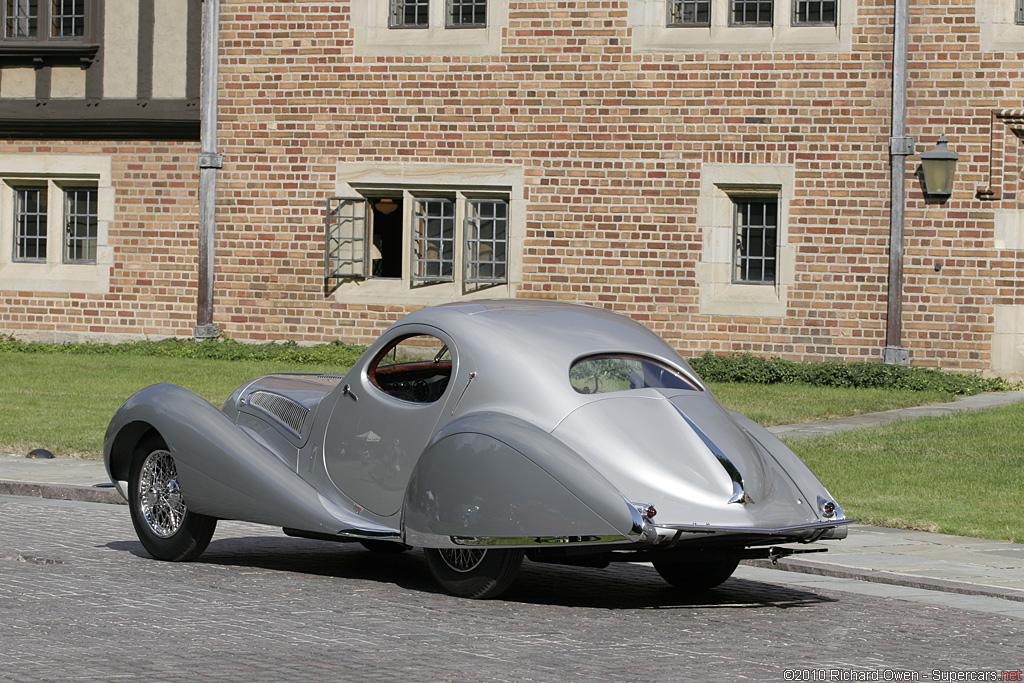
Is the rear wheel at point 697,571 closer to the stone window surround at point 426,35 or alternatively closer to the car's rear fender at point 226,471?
the car's rear fender at point 226,471

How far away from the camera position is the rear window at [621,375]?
7633 mm

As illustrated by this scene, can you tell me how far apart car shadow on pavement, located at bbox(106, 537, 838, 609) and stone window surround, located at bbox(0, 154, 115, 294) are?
→ 1493 cm

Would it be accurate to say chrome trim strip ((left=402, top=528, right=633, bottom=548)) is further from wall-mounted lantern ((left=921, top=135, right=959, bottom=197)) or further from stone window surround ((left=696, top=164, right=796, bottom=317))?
wall-mounted lantern ((left=921, top=135, right=959, bottom=197))

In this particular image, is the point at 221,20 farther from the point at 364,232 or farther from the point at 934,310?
the point at 934,310

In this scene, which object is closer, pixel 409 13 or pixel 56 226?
pixel 409 13

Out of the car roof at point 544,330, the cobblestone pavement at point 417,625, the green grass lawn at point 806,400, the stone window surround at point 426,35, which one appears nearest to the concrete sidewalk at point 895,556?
the cobblestone pavement at point 417,625

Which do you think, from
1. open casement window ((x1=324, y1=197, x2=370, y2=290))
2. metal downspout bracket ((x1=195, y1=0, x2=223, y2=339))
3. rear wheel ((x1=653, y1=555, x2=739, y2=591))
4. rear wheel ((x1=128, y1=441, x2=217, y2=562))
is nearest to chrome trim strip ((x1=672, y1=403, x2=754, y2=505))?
rear wheel ((x1=653, y1=555, x2=739, y2=591))

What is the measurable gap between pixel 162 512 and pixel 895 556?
429cm

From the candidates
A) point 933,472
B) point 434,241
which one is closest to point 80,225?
point 434,241

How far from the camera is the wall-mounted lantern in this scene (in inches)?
775

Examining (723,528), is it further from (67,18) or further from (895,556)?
(67,18)

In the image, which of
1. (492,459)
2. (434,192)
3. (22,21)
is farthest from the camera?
(22,21)

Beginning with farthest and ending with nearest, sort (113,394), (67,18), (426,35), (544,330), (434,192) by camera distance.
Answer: (67,18) < (434,192) < (426,35) < (113,394) < (544,330)

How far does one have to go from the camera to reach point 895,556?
8.90 metres
